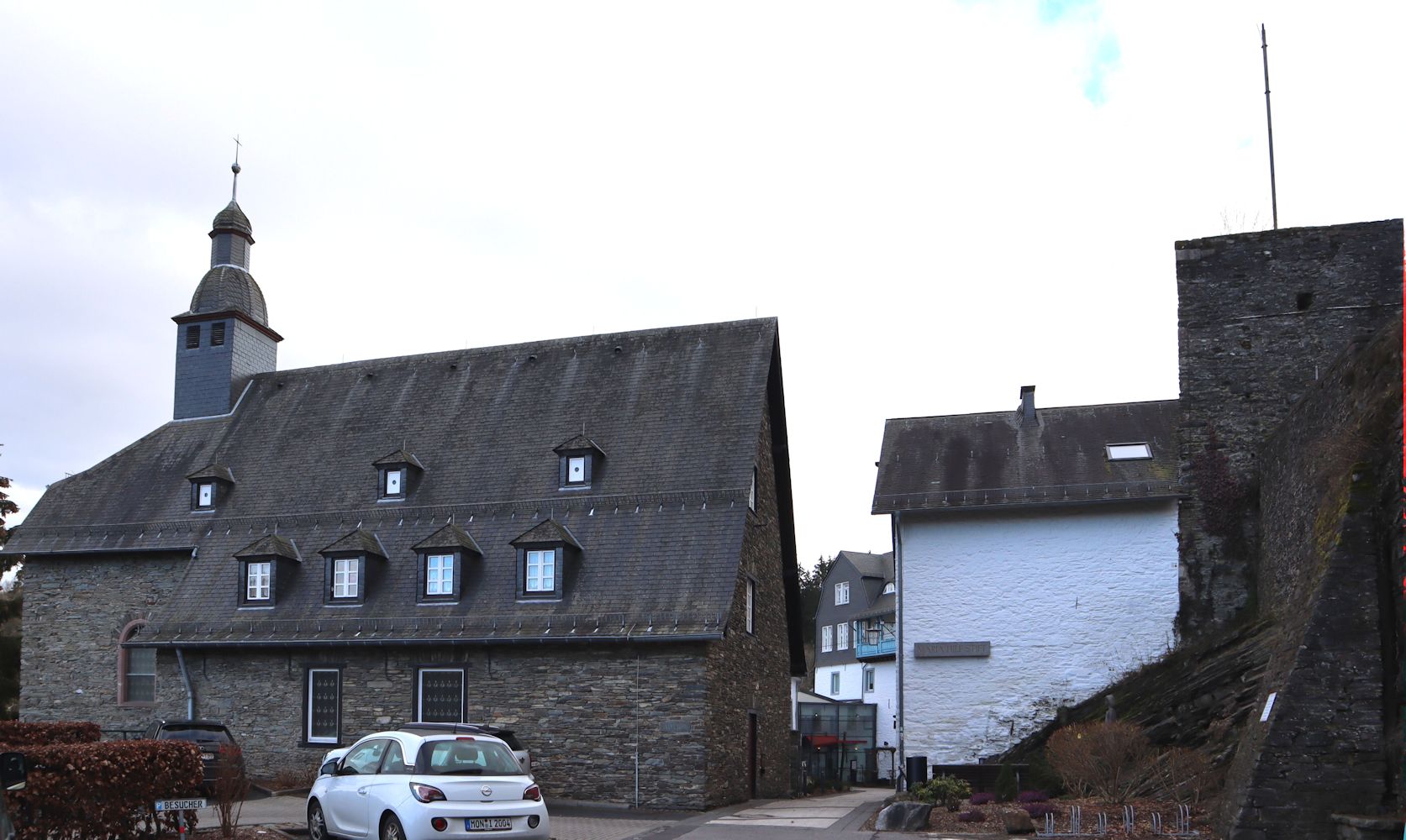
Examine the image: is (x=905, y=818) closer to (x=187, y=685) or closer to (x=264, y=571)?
(x=264, y=571)

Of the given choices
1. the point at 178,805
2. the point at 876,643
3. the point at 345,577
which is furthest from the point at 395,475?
the point at 876,643

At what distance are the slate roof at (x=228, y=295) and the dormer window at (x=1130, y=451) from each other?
20.2 metres

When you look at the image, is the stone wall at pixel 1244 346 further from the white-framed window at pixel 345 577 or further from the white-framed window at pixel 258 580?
the white-framed window at pixel 258 580

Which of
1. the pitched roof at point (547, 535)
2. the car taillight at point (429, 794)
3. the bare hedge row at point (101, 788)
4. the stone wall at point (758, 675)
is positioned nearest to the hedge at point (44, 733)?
the bare hedge row at point (101, 788)

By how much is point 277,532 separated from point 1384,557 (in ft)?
65.9

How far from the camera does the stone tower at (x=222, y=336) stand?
97.2ft

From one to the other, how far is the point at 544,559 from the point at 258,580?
19.9 feet

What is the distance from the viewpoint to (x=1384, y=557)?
1220cm

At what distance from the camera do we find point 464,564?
74.3ft

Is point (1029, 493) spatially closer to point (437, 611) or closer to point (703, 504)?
point (703, 504)

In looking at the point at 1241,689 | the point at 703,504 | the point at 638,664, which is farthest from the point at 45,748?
the point at 1241,689

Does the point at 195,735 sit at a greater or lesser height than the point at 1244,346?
lesser

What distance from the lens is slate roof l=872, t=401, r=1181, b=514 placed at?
75.4 feet

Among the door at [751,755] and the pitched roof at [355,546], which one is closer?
the door at [751,755]
